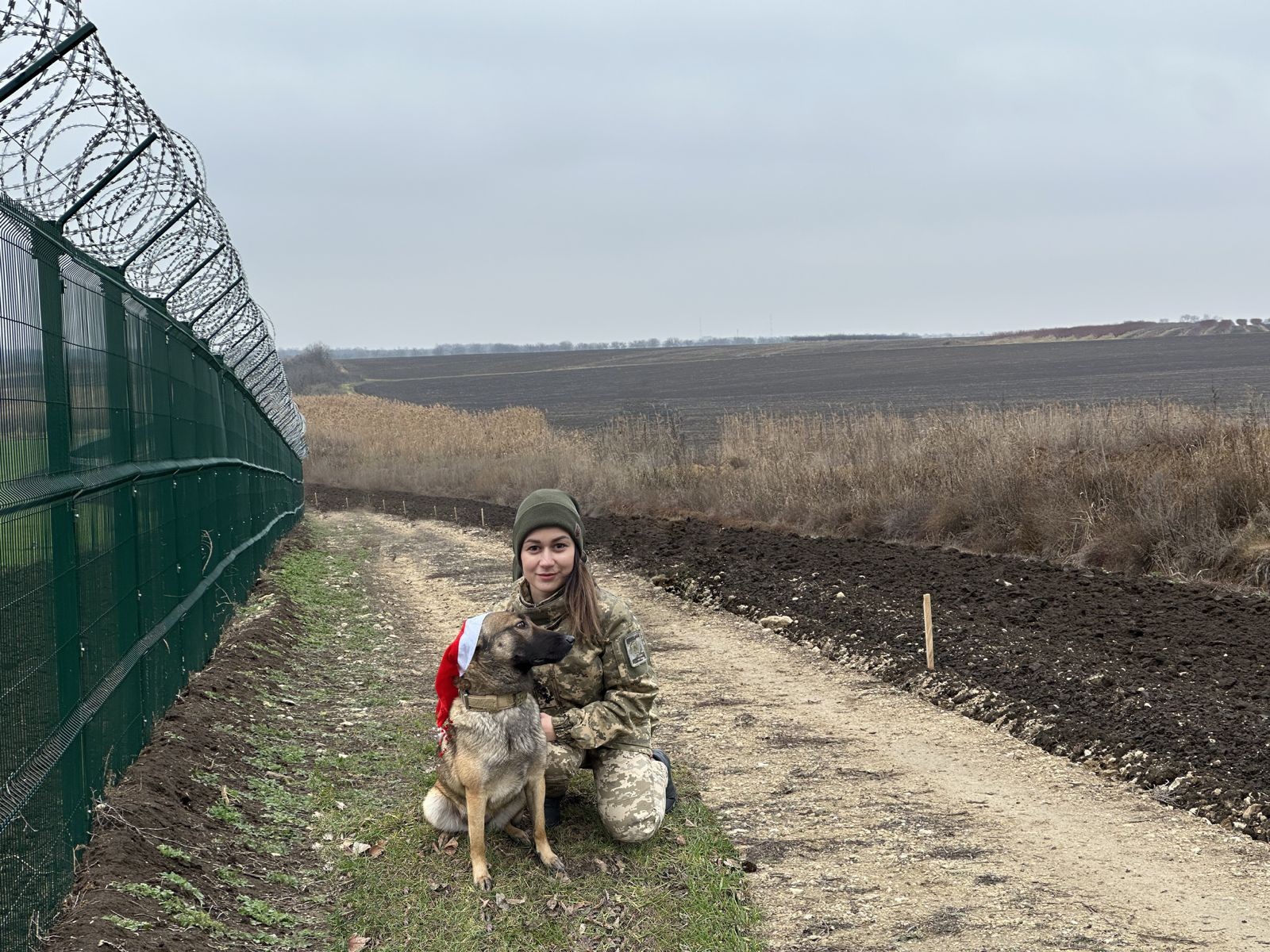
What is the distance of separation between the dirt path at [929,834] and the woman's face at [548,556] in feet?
5.06

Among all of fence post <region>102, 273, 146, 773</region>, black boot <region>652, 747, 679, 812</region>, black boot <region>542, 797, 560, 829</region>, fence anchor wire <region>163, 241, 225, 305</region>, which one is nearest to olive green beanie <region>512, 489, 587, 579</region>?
black boot <region>652, 747, 679, 812</region>

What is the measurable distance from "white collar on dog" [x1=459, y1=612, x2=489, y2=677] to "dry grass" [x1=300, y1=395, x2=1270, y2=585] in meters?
9.22

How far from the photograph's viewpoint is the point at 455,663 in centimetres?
507

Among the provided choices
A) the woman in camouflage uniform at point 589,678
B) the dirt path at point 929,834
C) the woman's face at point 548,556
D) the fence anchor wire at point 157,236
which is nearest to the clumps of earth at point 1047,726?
the dirt path at point 929,834

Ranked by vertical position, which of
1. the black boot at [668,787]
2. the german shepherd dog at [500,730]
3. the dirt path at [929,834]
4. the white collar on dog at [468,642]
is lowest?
the dirt path at [929,834]

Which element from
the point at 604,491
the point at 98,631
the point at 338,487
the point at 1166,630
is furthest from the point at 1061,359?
the point at 98,631

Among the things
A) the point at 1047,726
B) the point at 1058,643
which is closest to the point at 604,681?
the point at 1047,726

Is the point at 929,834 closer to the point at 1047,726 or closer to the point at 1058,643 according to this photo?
the point at 1047,726

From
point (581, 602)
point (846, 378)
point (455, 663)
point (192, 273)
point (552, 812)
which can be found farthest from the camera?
point (846, 378)

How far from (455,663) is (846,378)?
70629 mm

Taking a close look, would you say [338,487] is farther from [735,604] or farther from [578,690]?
[578,690]

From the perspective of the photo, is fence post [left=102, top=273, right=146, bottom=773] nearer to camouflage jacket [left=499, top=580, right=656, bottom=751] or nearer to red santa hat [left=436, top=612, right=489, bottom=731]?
red santa hat [left=436, top=612, right=489, bottom=731]

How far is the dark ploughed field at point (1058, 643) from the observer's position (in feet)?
22.0

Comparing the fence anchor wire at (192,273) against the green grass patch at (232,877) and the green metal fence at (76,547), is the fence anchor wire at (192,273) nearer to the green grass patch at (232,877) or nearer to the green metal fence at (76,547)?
the green metal fence at (76,547)
